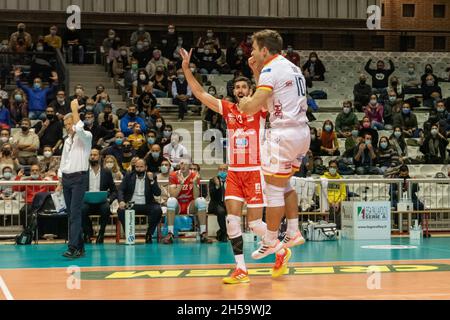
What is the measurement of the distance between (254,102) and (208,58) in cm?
1728

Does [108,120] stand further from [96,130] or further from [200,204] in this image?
[200,204]

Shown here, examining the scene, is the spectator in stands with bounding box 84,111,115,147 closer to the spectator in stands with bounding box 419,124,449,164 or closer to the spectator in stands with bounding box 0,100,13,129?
the spectator in stands with bounding box 0,100,13,129

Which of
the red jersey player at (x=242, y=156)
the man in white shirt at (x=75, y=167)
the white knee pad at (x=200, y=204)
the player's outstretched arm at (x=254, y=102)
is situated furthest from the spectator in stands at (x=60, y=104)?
the player's outstretched arm at (x=254, y=102)

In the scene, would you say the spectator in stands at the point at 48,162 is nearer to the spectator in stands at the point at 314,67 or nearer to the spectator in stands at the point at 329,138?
the spectator in stands at the point at 329,138

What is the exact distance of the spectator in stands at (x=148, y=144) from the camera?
1944 centimetres

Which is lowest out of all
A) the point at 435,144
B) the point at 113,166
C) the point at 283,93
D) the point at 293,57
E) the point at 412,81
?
the point at 113,166

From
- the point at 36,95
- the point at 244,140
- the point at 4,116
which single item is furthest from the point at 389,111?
the point at 244,140

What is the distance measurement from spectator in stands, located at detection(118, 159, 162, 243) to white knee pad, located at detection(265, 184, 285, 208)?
292 inches

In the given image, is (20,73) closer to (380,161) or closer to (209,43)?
(209,43)

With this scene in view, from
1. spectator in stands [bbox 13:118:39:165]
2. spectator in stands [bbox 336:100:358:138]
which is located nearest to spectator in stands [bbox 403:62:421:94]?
spectator in stands [bbox 336:100:358:138]

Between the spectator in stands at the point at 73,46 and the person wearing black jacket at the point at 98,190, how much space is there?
9.58 meters

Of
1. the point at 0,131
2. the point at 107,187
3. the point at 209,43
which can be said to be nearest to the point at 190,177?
the point at 107,187

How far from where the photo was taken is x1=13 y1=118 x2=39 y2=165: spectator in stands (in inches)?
750

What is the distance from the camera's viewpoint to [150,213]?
631 inches
